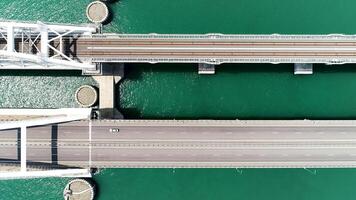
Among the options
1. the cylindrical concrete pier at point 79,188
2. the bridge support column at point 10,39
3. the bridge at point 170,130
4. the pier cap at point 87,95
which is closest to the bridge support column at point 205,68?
the bridge at point 170,130

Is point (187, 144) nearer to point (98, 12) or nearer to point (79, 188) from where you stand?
point (79, 188)

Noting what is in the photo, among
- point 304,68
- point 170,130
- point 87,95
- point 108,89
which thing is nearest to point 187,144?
point 170,130

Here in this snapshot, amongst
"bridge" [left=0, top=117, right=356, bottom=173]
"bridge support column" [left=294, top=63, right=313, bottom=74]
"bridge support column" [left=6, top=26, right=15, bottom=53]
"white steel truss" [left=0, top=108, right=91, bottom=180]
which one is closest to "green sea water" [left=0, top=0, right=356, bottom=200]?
"bridge support column" [left=294, top=63, right=313, bottom=74]

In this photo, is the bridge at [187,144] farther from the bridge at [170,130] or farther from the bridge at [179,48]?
the bridge at [179,48]

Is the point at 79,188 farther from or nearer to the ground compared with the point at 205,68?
nearer to the ground

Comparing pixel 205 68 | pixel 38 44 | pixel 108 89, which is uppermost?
pixel 38 44

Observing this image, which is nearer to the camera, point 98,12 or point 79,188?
point 79,188
